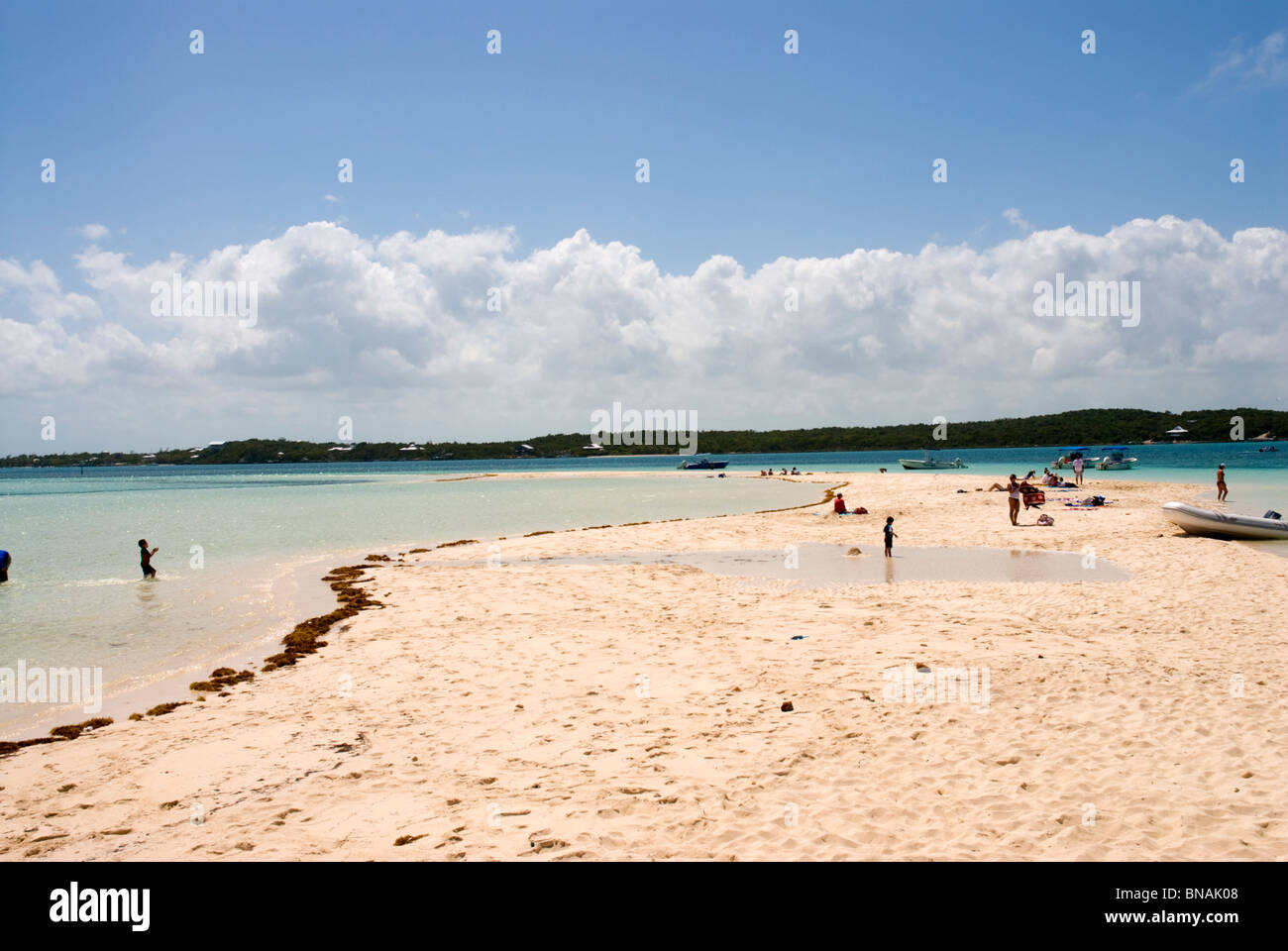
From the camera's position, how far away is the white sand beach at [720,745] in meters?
5.89

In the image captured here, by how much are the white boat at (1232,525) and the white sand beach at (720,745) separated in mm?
9246

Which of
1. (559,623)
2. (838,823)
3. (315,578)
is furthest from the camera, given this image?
(315,578)

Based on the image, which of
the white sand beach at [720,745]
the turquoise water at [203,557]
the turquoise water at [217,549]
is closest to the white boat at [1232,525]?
the turquoise water at [217,549]

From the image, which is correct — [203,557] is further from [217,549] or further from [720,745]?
[720,745]

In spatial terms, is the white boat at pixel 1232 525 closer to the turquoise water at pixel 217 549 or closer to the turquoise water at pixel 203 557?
the turquoise water at pixel 217 549

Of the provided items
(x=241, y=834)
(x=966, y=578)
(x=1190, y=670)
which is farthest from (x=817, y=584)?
(x=241, y=834)

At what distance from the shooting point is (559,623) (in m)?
14.5

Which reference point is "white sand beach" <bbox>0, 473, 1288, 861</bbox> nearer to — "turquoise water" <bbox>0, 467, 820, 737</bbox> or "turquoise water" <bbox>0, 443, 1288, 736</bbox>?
"turquoise water" <bbox>0, 467, 820, 737</bbox>

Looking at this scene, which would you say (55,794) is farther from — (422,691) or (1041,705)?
(1041,705)

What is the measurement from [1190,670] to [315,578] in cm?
2120

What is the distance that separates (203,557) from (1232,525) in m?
36.0

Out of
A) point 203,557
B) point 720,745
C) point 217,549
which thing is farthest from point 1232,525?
point 217,549

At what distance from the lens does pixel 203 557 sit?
27.2m

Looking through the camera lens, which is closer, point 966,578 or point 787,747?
point 787,747
